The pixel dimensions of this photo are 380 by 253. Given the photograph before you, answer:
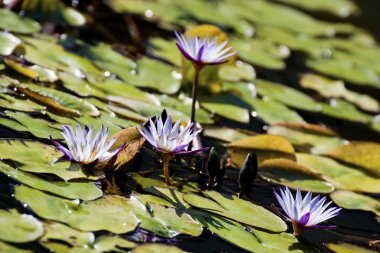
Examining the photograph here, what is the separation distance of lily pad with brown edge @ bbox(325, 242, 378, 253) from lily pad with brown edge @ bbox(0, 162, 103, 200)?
0.74 meters

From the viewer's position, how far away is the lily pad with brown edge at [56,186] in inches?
80.4

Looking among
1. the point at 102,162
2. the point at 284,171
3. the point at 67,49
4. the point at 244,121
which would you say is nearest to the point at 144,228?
the point at 102,162

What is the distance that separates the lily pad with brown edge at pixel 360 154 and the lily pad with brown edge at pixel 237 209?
81cm

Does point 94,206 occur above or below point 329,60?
below

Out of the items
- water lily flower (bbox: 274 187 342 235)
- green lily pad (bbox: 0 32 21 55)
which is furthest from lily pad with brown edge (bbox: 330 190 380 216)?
green lily pad (bbox: 0 32 21 55)

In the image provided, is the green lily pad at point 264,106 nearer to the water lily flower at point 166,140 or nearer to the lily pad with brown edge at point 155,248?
the water lily flower at point 166,140

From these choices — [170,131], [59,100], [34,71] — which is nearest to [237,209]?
[170,131]

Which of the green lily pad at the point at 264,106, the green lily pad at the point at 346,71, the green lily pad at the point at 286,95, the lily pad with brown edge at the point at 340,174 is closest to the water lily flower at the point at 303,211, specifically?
the lily pad with brown edge at the point at 340,174

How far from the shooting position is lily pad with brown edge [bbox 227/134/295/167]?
282cm

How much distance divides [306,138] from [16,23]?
1.47 metres

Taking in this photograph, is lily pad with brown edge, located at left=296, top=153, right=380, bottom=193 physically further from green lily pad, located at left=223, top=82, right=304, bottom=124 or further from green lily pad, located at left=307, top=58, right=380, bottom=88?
green lily pad, located at left=307, top=58, right=380, bottom=88

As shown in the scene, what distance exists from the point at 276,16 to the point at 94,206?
3.31 meters

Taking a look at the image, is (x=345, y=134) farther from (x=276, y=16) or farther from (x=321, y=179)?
(x=276, y=16)

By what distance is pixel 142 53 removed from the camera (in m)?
3.64
